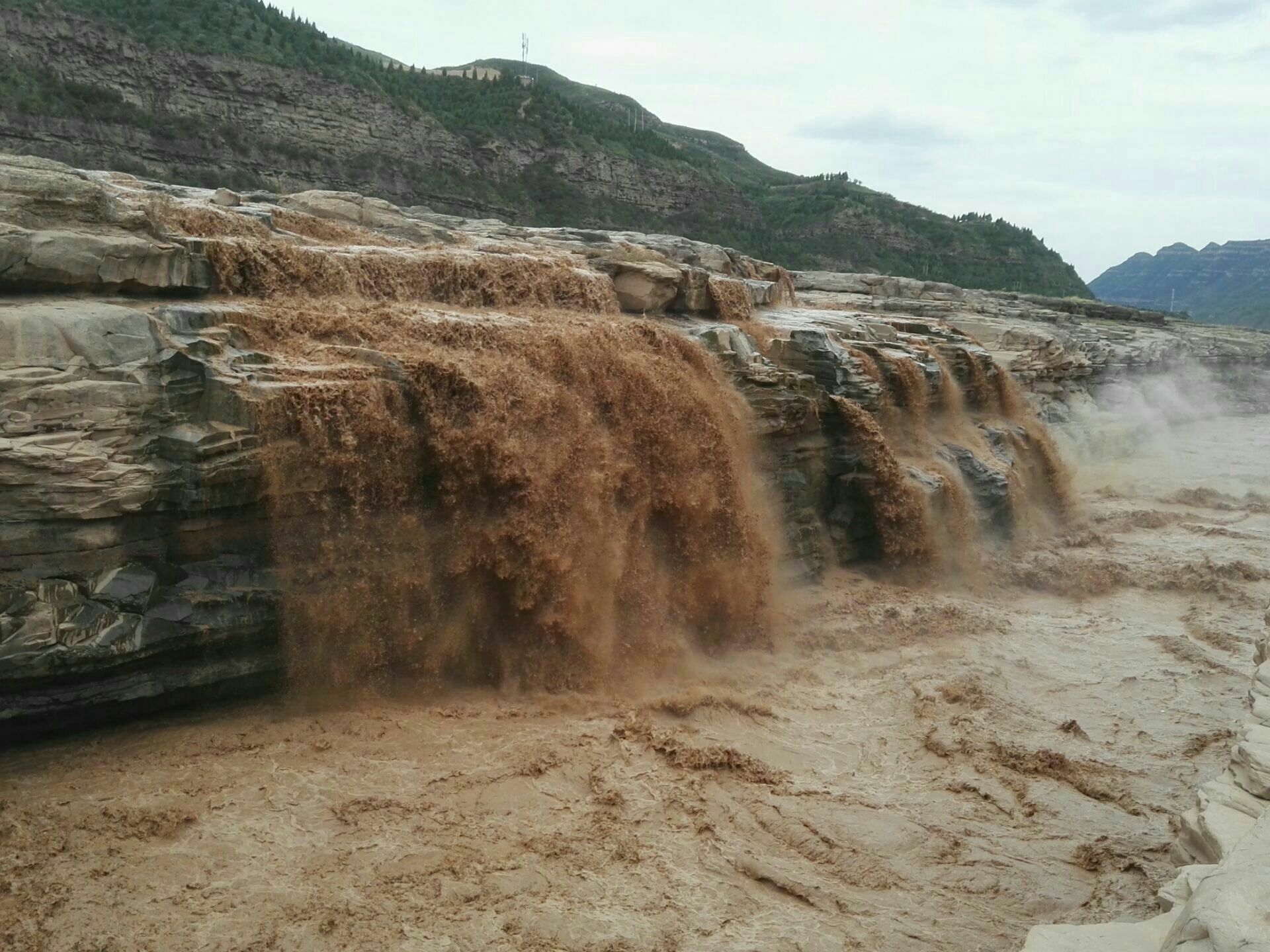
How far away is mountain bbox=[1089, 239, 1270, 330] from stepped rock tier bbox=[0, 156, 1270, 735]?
56.0 m

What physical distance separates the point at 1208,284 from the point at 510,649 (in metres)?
83.5

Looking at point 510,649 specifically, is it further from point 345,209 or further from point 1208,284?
point 1208,284

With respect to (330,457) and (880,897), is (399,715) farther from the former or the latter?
(880,897)

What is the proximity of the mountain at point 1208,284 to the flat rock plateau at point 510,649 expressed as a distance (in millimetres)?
56156

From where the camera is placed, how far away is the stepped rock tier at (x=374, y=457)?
640 centimetres

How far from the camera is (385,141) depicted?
Result: 33.2 meters

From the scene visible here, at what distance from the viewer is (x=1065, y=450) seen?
773 inches

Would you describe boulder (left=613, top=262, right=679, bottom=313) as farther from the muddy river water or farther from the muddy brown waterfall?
the muddy river water

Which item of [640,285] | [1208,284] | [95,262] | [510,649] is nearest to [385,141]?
[640,285]

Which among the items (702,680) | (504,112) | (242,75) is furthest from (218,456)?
(504,112)

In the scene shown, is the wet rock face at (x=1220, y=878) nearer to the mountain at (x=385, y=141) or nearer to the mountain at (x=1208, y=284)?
the mountain at (x=385, y=141)

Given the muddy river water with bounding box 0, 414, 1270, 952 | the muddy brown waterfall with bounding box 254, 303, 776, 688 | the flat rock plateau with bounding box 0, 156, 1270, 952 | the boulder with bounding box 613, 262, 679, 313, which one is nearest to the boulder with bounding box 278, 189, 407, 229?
the flat rock plateau with bounding box 0, 156, 1270, 952

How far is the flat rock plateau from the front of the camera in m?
5.55

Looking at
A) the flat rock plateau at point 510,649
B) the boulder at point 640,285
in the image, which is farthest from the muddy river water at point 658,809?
the boulder at point 640,285
